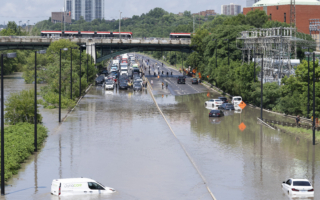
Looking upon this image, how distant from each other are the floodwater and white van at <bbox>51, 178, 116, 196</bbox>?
469 millimetres

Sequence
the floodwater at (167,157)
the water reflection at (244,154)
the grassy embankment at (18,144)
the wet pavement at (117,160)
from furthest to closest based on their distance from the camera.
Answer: the grassy embankment at (18,144) → the water reflection at (244,154) → the floodwater at (167,157) → the wet pavement at (117,160)

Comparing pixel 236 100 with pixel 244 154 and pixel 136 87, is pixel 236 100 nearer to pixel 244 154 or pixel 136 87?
pixel 136 87

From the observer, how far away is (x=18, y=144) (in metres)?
33.9

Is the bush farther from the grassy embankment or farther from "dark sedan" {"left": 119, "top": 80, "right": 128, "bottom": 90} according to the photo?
"dark sedan" {"left": 119, "top": 80, "right": 128, "bottom": 90}

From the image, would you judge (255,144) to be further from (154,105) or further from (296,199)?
(154,105)

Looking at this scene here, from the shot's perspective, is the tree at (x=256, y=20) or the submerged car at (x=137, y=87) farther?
the tree at (x=256, y=20)

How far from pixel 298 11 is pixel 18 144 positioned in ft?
362

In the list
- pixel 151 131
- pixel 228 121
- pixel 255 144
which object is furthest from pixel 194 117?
pixel 255 144

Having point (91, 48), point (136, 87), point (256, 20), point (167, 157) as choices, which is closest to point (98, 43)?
point (91, 48)

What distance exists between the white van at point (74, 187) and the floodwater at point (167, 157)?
1.54ft

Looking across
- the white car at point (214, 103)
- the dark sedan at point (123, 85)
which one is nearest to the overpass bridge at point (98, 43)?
the dark sedan at point (123, 85)

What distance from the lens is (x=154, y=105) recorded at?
65.9 m

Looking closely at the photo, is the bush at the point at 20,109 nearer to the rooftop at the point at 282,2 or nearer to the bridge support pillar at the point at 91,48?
the bridge support pillar at the point at 91,48

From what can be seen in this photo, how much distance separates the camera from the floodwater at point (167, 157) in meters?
27.0
